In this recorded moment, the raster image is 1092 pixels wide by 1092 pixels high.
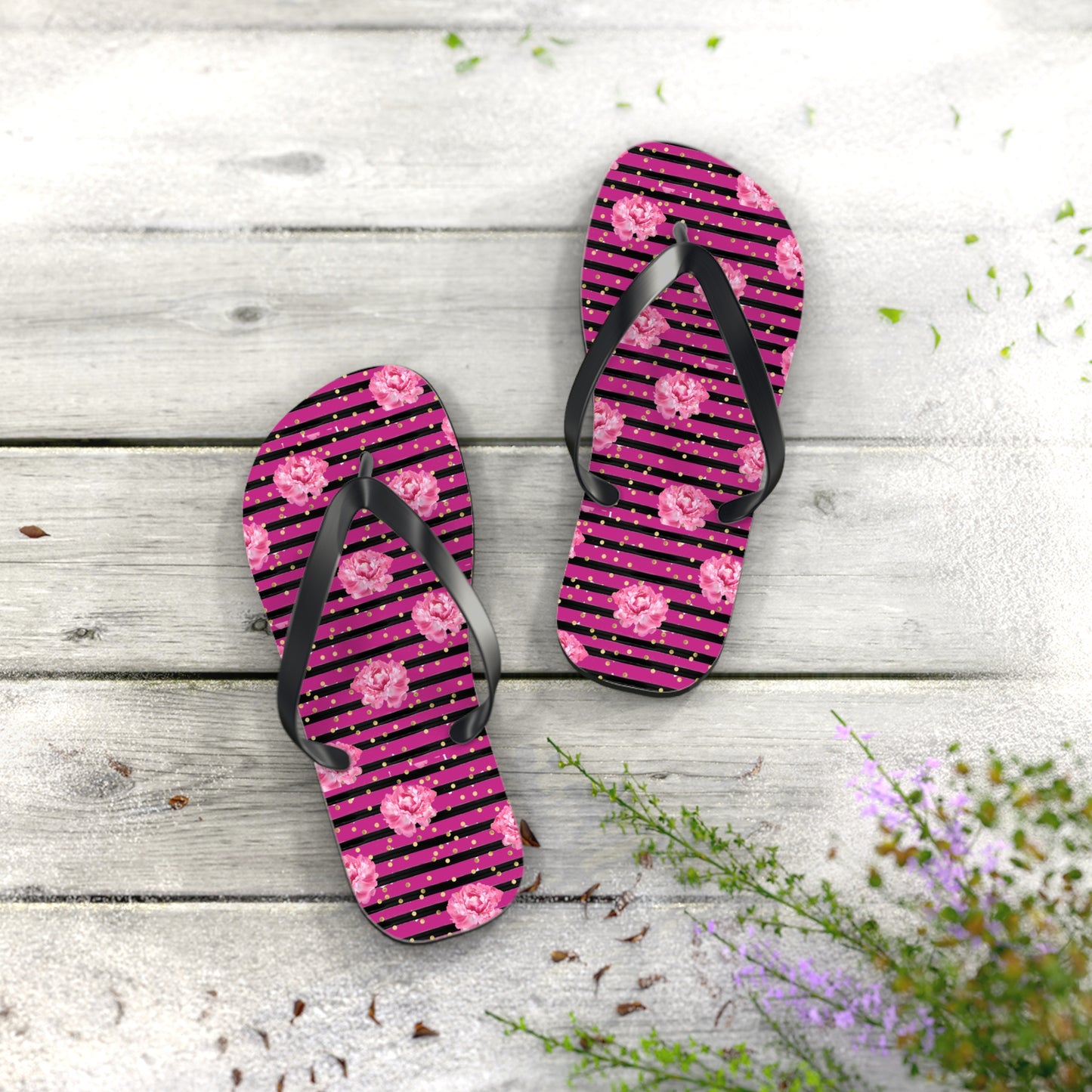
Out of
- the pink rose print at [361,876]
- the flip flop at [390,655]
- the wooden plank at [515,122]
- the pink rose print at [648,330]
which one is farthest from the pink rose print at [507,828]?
the wooden plank at [515,122]

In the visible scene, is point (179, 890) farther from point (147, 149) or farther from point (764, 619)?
point (147, 149)

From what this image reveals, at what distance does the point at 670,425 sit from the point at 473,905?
1.47 ft

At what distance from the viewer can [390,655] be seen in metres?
0.78

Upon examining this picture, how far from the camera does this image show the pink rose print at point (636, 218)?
837 mm

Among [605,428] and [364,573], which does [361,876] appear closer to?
[364,573]

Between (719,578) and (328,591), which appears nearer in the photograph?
(328,591)

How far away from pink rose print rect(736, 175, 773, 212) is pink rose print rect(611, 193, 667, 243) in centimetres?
8

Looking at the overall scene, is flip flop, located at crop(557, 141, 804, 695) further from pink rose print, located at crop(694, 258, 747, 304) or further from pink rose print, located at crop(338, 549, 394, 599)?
pink rose print, located at crop(338, 549, 394, 599)

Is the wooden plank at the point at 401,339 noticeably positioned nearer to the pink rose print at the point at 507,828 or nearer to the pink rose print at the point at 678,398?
the pink rose print at the point at 678,398

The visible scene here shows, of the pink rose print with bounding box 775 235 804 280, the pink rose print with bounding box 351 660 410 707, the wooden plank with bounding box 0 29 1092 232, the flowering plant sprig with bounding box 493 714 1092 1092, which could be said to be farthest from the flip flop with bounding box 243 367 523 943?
the pink rose print with bounding box 775 235 804 280

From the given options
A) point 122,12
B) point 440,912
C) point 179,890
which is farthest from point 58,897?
point 122,12

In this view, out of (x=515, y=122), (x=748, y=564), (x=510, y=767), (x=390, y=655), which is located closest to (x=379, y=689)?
(x=390, y=655)

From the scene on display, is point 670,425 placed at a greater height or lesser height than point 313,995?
greater

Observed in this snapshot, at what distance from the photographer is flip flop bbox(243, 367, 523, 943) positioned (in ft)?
2.43
